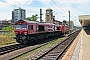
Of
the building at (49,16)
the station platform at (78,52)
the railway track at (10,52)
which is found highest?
the building at (49,16)

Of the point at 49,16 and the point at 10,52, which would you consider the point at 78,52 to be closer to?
the point at 10,52

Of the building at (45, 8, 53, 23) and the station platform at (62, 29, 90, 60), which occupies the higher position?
the building at (45, 8, 53, 23)

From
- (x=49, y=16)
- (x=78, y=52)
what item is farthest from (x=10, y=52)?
(x=49, y=16)

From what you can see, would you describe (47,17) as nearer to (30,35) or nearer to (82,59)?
(30,35)

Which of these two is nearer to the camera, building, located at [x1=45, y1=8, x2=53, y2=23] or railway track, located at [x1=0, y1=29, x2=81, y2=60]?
railway track, located at [x1=0, y1=29, x2=81, y2=60]

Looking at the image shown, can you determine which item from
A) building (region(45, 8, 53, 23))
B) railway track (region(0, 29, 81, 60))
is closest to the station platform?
railway track (region(0, 29, 81, 60))

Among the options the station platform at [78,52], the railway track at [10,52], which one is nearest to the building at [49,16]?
the station platform at [78,52]

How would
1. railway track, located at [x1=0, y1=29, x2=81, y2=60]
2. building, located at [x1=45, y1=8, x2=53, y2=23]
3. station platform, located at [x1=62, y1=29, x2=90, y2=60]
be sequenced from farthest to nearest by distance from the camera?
1. building, located at [x1=45, y1=8, x2=53, y2=23]
2. railway track, located at [x1=0, y1=29, x2=81, y2=60]
3. station platform, located at [x1=62, y1=29, x2=90, y2=60]

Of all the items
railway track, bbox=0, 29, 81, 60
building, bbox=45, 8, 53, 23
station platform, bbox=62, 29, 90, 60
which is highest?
building, bbox=45, 8, 53, 23

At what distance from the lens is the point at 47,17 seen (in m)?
107

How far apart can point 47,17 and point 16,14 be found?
53.4 metres

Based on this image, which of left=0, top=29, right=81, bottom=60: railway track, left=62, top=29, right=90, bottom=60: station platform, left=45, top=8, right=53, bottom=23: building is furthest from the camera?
left=45, top=8, right=53, bottom=23: building

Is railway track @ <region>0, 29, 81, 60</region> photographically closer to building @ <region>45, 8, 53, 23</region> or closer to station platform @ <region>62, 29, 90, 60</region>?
station platform @ <region>62, 29, 90, 60</region>

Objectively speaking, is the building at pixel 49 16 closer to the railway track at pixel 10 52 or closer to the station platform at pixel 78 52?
the station platform at pixel 78 52
